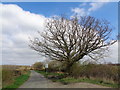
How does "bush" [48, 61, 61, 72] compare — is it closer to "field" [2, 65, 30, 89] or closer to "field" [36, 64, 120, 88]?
"field" [36, 64, 120, 88]

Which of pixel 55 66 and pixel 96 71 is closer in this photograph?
pixel 96 71

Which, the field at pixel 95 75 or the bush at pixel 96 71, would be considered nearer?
the field at pixel 95 75

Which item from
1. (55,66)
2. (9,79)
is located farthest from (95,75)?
(55,66)

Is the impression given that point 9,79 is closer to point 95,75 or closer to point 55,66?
point 95,75

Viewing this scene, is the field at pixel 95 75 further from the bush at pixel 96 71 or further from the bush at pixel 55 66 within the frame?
the bush at pixel 55 66

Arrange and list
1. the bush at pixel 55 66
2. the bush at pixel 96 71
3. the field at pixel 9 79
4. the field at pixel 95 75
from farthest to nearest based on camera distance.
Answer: the bush at pixel 55 66 < the bush at pixel 96 71 < the field at pixel 95 75 < the field at pixel 9 79

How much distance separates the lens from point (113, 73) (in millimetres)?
14117

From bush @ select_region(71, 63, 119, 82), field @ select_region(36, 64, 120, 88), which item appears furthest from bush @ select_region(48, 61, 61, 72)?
field @ select_region(36, 64, 120, 88)

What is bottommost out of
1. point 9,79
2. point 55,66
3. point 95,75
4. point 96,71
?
point 55,66

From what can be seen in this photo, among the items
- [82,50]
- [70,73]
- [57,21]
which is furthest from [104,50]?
[57,21]

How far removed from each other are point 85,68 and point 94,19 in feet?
22.8

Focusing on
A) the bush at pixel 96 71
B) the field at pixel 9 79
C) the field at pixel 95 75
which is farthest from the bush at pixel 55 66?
the field at pixel 9 79

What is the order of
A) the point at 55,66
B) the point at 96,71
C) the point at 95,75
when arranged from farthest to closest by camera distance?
the point at 55,66 → the point at 96,71 → the point at 95,75

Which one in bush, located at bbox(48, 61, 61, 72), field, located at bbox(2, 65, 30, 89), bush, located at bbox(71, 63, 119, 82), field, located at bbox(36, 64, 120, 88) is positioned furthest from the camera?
bush, located at bbox(48, 61, 61, 72)
